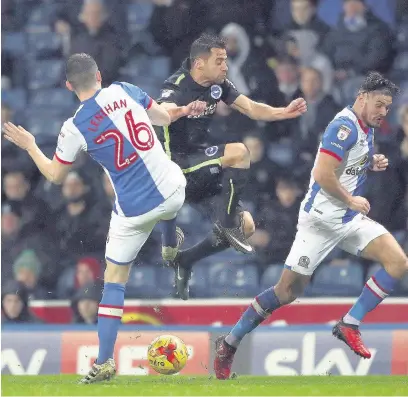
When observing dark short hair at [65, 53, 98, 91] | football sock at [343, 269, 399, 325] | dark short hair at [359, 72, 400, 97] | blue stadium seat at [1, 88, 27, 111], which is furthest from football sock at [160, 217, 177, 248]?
blue stadium seat at [1, 88, 27, 111]

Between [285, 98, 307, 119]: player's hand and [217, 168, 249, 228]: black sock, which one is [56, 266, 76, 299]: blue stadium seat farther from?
[285, 98, 307, 119]: player's hand

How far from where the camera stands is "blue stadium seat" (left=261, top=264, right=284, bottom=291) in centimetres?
1201

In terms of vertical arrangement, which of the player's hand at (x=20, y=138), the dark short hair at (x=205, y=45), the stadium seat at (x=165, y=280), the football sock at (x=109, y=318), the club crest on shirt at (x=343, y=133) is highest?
the dark short hair at (x=205, y=45)

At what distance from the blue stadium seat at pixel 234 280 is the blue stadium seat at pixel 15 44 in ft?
11.1

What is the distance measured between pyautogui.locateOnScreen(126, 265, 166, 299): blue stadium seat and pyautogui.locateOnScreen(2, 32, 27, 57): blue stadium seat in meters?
2.92

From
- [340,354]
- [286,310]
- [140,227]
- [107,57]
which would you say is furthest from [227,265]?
[140,227]

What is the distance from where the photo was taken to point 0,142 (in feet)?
Answer: 43.3

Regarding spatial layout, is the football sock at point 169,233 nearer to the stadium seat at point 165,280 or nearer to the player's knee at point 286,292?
the player's knee at point 286,292

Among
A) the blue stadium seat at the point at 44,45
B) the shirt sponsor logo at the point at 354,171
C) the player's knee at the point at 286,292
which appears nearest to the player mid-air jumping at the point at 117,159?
the player's knee at the point at 286,292

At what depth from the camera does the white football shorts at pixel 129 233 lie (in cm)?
842

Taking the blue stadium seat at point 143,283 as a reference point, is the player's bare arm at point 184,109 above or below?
above

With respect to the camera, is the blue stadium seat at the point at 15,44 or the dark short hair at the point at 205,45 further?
the blue stadium seat at the point at 15,44

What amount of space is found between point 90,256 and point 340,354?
2.74m

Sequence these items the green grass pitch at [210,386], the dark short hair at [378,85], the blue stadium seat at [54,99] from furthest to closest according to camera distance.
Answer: the blue stadium seat at [54,99] < the dark short hair at [378,85] < the green grass pitch at [210,386]
